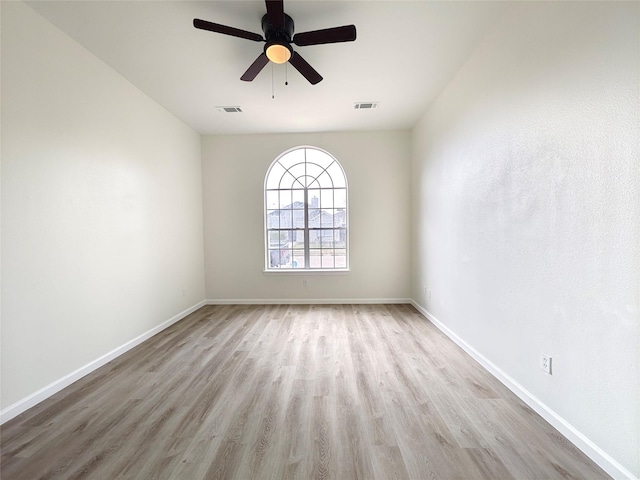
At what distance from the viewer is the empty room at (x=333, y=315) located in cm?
147

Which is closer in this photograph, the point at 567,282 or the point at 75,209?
the point at 567,282

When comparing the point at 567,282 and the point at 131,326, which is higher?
the point at 567,282

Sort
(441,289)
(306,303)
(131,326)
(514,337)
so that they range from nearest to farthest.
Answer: (514,337) → (131,326) → (441,289) → (306,303)

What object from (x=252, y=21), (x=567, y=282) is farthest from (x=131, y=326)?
(x=567, y=282)

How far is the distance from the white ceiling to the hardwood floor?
295cm

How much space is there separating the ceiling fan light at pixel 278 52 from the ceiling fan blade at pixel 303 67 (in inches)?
3.4

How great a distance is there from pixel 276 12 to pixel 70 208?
2.31 metres

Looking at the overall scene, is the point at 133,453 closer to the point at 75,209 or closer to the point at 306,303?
the point at 75,209

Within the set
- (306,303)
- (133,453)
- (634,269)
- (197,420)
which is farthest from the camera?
(306,303)

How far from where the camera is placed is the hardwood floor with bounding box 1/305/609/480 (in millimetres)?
1477

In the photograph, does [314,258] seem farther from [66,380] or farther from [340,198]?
[66,380]

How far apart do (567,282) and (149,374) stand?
10.7 feet

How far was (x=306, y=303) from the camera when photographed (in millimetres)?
4863

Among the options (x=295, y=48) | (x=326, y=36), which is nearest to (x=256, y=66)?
(x=295, y=48)
